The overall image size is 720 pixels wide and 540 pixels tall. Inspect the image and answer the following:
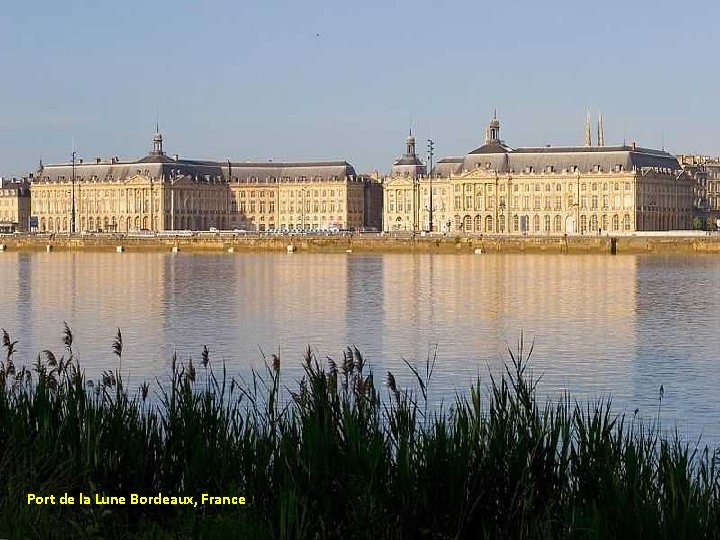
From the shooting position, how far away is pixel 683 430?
19.2 metres

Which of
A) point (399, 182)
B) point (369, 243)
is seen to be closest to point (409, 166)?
point (399, 182)

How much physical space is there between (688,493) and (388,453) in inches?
94.1

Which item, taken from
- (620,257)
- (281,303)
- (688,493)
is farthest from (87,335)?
(620,257)

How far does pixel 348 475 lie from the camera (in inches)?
460

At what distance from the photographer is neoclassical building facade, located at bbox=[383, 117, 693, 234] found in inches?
6142

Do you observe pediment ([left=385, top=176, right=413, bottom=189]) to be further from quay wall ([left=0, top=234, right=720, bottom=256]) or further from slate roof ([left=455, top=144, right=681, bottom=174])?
quay wall ([left=0, top=234, right=720, bottom=256])

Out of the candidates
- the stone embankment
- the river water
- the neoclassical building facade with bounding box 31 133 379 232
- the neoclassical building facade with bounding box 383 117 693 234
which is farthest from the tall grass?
the neoclassical building facade with bounding box 31 133 379 232

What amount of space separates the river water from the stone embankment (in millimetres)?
32855

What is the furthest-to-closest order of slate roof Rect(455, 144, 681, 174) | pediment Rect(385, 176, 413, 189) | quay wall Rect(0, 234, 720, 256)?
1. pediment Rect(385, 176, 413, 189)
2. slate roof Rect(455, 144, 681, 174)
3. quay wall Rect(0, 234, 720, 256)

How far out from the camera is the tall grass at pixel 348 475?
37.0ft

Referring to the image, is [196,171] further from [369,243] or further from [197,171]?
[369,243]

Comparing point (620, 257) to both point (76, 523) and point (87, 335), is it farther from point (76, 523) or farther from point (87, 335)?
point (76, 523)

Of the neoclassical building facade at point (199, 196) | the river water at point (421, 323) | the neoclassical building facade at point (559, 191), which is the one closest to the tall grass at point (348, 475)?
the river water at point (421, 323)

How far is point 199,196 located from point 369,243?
73445mm
